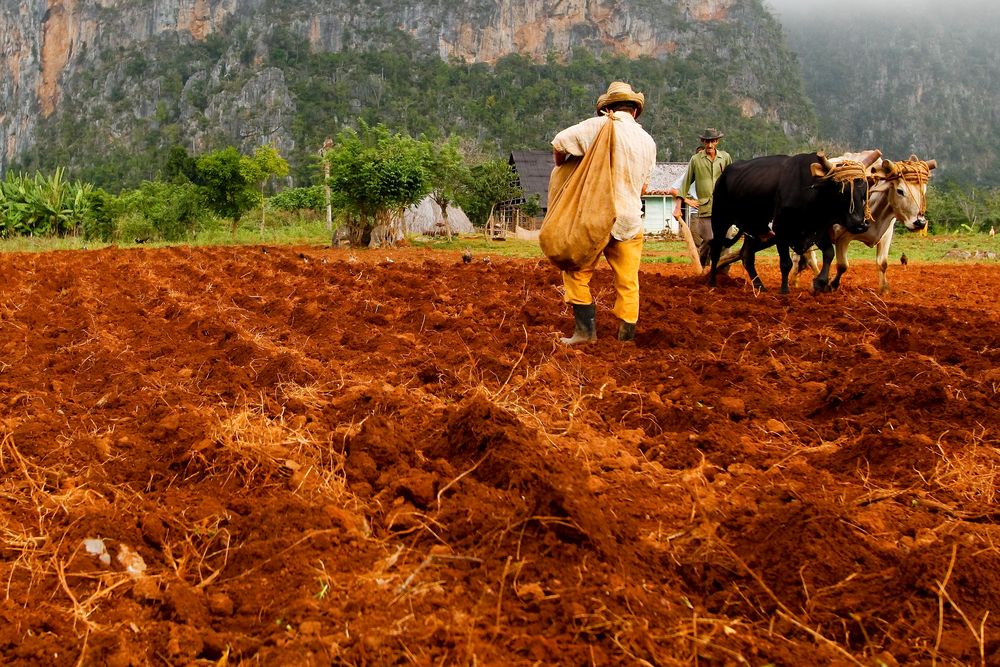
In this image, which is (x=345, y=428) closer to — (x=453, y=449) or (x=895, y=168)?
(x=453, y=449)

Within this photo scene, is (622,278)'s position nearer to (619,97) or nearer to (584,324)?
(584,324)

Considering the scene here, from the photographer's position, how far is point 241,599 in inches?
85.9

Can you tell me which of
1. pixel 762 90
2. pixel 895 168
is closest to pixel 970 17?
pixel 762 90

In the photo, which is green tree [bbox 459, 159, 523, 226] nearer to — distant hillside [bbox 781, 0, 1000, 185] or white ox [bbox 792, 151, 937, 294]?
white ox [bbox 792, 151, 937, 294]

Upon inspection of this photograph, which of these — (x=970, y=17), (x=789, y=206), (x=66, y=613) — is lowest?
(x=66, y=613)

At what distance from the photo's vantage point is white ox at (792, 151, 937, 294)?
8.06m

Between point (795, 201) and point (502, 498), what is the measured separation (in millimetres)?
6030

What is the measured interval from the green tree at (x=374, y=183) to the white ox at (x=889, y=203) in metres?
12.8

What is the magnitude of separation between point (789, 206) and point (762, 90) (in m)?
88.9

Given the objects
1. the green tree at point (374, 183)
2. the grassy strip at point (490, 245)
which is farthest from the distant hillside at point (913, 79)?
the green tree at point (374, 183)

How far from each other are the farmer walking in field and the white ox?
3.46m

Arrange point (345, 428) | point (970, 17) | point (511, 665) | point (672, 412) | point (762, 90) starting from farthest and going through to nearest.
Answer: point (970, 17) < point (762, 90) < point (672, 412) < point (345, 428) < point (511, 665)

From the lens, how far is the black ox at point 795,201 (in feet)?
24.8

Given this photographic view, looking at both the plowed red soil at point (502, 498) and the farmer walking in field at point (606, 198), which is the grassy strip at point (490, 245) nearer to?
the farmer walking in field at point (606, 198)
